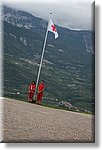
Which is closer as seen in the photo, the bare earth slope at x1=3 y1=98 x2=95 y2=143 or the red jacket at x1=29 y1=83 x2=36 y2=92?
the bare earth slope at x1=3 y1=98 x2=95 y2=143

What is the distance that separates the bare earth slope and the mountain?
110 mm

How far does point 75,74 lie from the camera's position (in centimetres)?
423

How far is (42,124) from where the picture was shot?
409cm

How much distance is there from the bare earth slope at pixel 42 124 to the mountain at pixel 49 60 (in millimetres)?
110

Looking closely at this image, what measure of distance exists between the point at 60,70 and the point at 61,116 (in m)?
0.44

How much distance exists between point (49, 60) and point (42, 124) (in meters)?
0.62

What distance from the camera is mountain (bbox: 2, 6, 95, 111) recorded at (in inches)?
162

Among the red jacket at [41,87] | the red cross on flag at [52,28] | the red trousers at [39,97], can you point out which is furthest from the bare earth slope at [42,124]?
the red cross on flag at [52,28]

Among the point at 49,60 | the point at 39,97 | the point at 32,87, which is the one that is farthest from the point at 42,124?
the point at 49,60

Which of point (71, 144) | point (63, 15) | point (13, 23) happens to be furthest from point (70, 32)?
point (71, 144)

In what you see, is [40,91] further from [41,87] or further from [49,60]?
[49,60]

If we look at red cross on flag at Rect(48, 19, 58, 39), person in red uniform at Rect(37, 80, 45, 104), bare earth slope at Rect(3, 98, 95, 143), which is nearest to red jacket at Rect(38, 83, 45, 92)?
person in red uniform at Rect(37, 80, 45, 104)

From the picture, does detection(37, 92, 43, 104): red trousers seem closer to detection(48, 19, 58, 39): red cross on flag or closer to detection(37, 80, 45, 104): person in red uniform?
detection(37, 80, 45, 104): person in red uniform

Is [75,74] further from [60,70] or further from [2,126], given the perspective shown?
[2,126]
